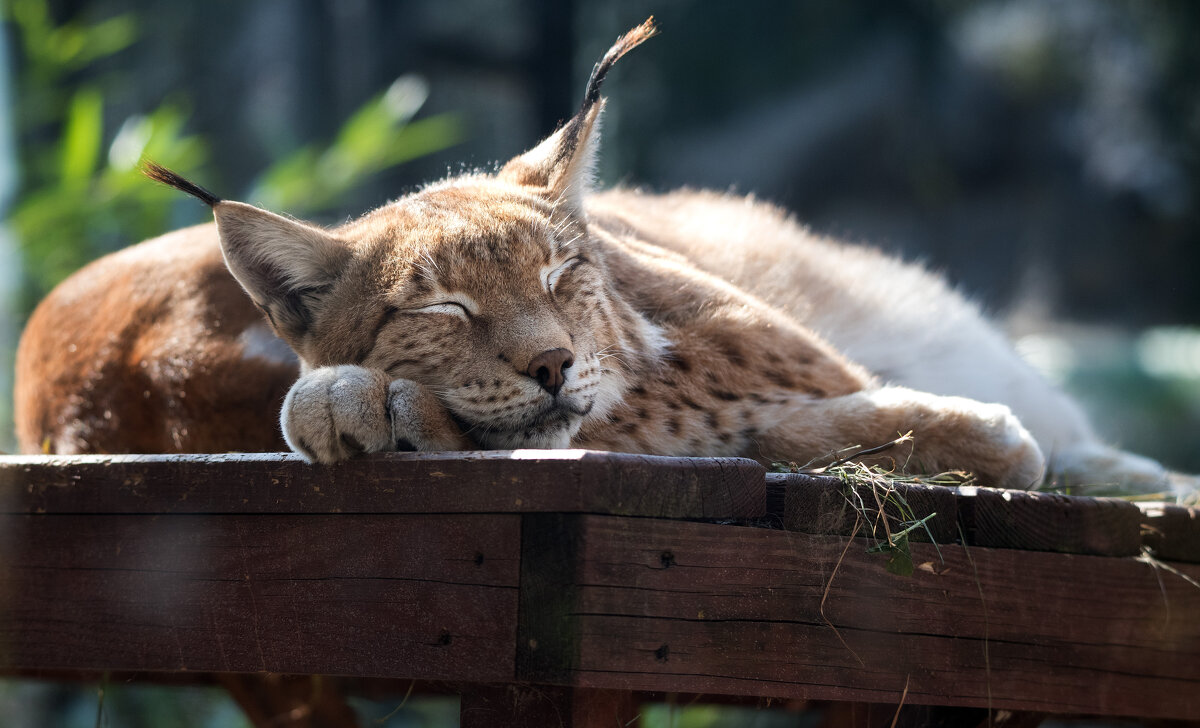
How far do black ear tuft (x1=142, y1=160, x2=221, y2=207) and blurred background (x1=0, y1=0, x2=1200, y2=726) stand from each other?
4.02m

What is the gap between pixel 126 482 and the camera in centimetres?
200

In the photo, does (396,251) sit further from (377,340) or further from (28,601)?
(28,601)

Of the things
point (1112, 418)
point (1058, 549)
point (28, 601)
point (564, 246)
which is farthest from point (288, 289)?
point (1112, 418)

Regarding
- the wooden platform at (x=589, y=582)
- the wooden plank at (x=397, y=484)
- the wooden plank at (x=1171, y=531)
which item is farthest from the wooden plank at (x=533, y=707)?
the wooden plank at (x=1171, y=531)

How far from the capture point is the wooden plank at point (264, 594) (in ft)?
5.43

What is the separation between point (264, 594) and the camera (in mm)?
1849

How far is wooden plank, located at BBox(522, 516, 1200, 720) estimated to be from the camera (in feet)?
5.31

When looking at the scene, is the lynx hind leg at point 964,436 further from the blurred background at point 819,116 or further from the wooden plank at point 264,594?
the blurred background at point 819,116

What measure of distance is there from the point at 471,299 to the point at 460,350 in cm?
12

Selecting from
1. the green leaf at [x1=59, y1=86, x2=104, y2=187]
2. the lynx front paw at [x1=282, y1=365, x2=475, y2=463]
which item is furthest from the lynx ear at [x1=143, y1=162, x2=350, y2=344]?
the green leaf at [x1=59, y1=86, x2=104, y2=187]

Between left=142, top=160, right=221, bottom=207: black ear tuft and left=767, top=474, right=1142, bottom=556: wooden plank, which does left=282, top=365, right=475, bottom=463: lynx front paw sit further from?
left=767, top=474, right=1142, bottom=556: wooden plank

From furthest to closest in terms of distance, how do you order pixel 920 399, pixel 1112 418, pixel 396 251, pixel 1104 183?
pixel 1104 183 → pixel 1112 418 → pixel 920 399 → pixel 396 251

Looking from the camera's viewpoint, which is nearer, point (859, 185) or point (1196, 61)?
point (1196, 61)

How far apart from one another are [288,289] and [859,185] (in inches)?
304
